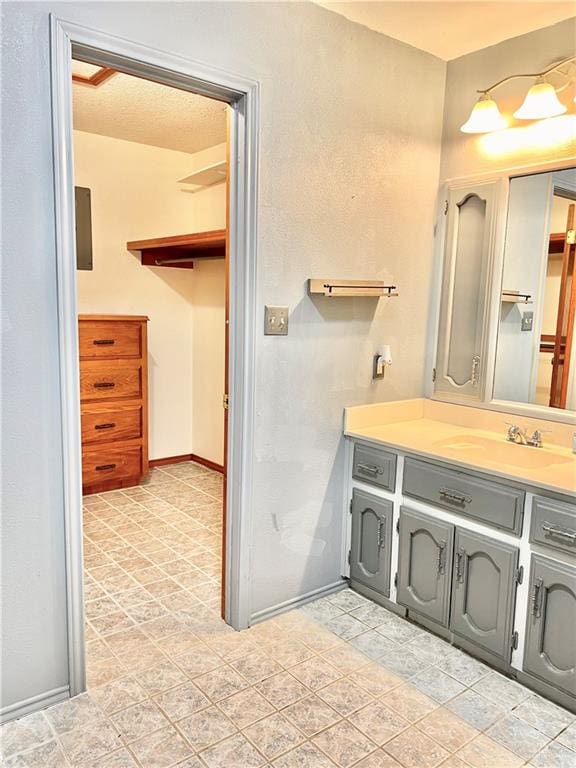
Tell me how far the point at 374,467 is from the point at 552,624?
0.92 m

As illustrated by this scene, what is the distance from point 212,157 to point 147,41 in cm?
250

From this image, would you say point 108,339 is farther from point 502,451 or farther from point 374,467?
point 502,451

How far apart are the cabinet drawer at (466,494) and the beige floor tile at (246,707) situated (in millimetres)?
983

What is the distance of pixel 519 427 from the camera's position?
8.31ft

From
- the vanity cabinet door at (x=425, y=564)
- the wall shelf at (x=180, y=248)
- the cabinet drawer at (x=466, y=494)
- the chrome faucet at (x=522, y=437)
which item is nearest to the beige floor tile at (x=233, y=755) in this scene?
the vanity cabinet door at (x=425, y=564)

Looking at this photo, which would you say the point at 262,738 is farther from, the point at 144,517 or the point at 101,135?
the point at 101,135

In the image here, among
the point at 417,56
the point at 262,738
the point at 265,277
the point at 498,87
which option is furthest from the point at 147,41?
the point at 262,738

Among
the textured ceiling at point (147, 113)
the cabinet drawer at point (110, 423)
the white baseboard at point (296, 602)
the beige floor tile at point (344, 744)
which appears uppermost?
the textured ceiling at point (147, 113)

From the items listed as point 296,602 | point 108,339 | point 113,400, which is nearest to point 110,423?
point 113,400

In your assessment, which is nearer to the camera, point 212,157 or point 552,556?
point 552,556

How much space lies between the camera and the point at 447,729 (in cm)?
183

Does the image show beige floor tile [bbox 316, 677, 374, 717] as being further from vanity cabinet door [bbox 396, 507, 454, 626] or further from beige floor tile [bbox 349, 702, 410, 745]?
vanity cabinet door [bbox 396, 507, 454, 626]

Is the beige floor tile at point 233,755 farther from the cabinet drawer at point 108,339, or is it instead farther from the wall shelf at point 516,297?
the cabinet drawer at point 108,339

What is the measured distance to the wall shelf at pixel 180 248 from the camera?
11.7 ft
